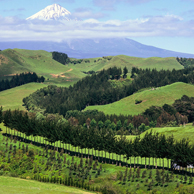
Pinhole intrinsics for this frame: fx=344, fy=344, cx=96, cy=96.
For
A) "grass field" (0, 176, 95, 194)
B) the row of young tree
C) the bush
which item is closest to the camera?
"grass field" (0, 176, 95, 194)

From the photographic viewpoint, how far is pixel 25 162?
354 feet

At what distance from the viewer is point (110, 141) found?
370ft

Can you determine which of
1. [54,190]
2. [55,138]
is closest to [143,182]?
[54,190]

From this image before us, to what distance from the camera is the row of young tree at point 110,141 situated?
323 feet

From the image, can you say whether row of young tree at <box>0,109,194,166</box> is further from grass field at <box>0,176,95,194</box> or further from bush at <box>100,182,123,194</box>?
grass field at <box>0,176,95,194</box>

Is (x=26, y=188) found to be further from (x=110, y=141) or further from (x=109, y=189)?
(x=110, y=141)

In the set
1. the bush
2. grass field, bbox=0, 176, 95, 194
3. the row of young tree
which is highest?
the row of young tree

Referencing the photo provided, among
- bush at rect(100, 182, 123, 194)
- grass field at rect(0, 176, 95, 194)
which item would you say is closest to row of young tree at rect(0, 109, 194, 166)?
bush at rect(100, 182, 123, 194)

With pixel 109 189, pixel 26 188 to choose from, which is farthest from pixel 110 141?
pixel 26 188

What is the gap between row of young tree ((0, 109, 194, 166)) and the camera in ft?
323

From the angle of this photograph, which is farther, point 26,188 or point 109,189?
point 109,189

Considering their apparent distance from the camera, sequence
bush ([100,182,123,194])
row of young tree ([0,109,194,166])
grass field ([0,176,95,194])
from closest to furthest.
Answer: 1. grass field ([0,176,95,194])
2. bush ([100,182,123,194])
3. row of young tree ([0,109,194,166])

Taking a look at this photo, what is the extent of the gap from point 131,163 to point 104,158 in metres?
10.3

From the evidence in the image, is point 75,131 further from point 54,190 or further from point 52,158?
point 54,190
